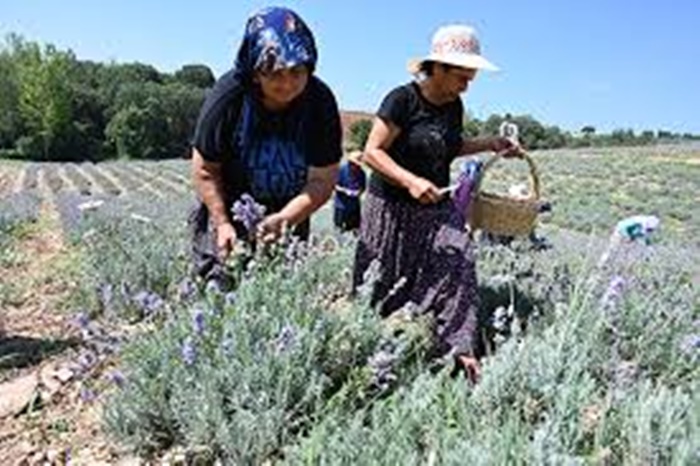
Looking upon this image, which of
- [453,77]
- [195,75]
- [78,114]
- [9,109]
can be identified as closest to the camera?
[453,77]

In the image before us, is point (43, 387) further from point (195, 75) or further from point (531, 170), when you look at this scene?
point (195, 75)

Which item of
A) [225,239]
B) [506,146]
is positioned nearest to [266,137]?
[225,239]

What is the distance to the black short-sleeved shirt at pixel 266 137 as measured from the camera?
12.4 ft

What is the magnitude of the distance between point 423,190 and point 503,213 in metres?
0.53

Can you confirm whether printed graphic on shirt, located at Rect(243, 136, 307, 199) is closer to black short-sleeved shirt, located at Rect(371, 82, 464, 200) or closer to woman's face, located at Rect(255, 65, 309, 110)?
woman's face, located at Rect(255, 65, 309, 110)

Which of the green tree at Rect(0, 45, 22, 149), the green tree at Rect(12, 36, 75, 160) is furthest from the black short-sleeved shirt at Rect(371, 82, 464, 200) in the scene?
the green tree at Rect(0, 45, 22, 149)

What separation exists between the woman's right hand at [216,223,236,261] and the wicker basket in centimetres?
126

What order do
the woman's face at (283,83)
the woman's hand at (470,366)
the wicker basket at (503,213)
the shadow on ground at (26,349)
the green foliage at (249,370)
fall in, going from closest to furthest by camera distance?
1. the green foliage at (249,370)
2. the woman's face at (283,83)
3. the woman's hand at (470,366)
4. the wicker basket at (503,213)
5. the shadow on ground at (26,349)

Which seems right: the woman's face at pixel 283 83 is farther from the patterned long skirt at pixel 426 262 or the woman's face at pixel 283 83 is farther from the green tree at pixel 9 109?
the green tree at pixel 9 109

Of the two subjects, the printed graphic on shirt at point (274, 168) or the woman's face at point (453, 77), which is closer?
the printed graphic on shirt at point (274, 168)

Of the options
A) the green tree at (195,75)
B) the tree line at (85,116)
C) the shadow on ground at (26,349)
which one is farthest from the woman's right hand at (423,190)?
the green tree at (195,75)

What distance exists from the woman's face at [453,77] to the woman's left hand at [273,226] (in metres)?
1.02

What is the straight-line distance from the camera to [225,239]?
148 inches

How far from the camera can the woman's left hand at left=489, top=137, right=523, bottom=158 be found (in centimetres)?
470
